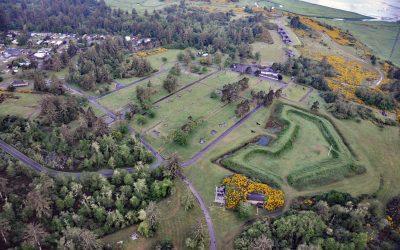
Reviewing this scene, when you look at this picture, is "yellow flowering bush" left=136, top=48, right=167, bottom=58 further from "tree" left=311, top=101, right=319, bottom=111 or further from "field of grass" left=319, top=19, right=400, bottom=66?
"field of grass" left=319, top=19, right=400, bottom=66

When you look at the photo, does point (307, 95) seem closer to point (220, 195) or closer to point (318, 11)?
point (220, 195)

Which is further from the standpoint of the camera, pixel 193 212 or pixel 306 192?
pixel 306 192

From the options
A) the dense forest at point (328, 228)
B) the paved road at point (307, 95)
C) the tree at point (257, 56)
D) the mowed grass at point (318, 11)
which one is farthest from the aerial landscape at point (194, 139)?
the mowed grass at point (318, 11)

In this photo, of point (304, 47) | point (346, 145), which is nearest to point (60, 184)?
point (346, 145)

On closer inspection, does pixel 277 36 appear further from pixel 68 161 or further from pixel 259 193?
pixel 68 161

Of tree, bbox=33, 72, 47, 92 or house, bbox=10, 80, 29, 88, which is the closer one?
tree, bbox=33, 72, 47, 92

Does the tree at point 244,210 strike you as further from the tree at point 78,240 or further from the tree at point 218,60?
the tree at point 218,60

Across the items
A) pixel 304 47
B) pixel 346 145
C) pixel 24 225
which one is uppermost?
pixel 304 47

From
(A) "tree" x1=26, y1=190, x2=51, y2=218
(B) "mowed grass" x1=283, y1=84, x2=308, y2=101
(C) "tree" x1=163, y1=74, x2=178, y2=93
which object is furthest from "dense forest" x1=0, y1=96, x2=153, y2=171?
(B) "mowed grass" x1=283, y1=84, x2=308, y2=101
